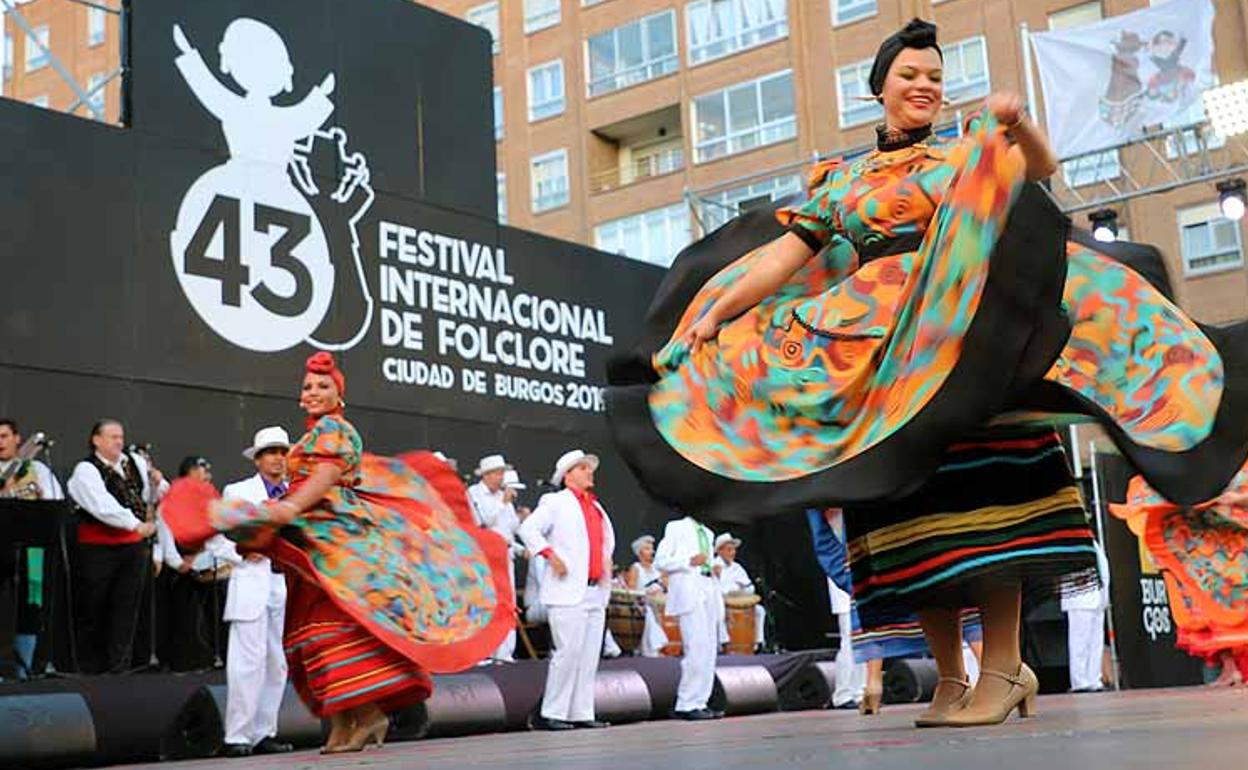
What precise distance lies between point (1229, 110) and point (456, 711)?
1007cm

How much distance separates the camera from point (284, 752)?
722 cm

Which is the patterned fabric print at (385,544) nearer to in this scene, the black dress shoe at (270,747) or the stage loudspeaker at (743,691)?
the black dress shoe at (270,747)

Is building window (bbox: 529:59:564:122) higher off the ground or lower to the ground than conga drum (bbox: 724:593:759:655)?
higher

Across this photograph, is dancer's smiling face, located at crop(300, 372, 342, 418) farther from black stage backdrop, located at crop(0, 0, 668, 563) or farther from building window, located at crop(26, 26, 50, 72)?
building window, located at crop(26, 26, 50, 72)

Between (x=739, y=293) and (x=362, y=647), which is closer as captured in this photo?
(x=739, y=293)

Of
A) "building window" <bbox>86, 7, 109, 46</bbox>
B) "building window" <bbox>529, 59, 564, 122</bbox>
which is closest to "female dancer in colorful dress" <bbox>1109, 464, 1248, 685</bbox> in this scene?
"building window" <bbox>86, 7, 109, 46</bbox>

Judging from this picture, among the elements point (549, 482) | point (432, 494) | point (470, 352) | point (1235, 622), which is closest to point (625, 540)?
point (549, 482)

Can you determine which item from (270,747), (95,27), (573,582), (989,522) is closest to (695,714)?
(573,582)

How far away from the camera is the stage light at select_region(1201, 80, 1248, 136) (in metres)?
14.4

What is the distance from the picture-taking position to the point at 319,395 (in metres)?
5.55

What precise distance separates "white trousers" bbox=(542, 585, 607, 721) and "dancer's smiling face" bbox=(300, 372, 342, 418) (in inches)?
138

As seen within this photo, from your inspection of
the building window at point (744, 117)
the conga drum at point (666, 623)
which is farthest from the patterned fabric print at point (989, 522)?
the building window at point (744, 117)

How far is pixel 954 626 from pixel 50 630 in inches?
232

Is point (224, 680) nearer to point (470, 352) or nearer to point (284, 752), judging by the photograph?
point (284, 752)
